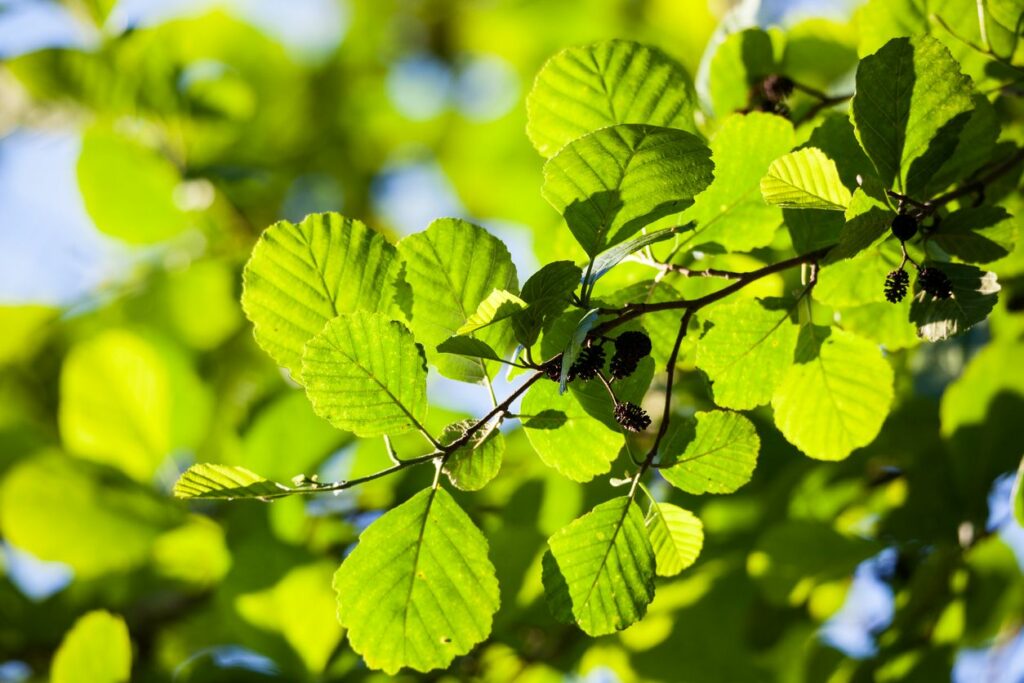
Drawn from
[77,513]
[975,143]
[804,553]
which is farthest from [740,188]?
[77,513]

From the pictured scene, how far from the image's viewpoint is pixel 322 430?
4.07 feet

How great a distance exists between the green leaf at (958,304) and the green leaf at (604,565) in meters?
0.23

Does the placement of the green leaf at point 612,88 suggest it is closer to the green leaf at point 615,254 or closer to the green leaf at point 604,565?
the green leaf at point 615,254

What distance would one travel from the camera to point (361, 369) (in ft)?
1.85

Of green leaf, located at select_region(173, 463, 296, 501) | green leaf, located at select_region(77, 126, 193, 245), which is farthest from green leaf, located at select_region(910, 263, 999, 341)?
green leaf, located at select_region(77, 126, 193, 245)

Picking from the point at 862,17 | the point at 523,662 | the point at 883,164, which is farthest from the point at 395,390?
the point at 523,662

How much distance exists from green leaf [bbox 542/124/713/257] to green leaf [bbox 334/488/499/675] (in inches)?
8.3

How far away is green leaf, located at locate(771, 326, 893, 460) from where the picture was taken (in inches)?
28.0

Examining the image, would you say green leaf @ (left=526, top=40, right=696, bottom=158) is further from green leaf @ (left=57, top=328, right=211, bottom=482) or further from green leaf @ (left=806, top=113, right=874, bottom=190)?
green leaf @ (left=57, top=328, right=211, bottom=482)

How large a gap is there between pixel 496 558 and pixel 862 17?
2.28 ft

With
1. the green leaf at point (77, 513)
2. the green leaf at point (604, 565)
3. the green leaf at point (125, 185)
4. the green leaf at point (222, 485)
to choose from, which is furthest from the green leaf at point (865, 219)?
the green leaf at point (125, 185)

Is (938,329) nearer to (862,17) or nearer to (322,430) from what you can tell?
(862,17)

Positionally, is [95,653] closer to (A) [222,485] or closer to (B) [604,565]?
(A) [222,485]

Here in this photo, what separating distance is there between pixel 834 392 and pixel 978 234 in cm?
18
